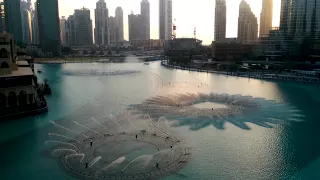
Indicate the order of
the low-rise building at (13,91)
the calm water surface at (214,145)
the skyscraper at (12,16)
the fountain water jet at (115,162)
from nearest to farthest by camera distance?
the fountain water jet at (115,162)
the calm water surface at (214,145)
the low-rise building at (13,91)
the skyscraper at (12,16)

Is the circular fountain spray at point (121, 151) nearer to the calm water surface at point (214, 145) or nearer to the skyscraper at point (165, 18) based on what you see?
the calm water surface at point (214, 145)

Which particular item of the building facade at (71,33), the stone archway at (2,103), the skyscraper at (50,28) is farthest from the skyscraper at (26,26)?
the stone archway at (2,103)

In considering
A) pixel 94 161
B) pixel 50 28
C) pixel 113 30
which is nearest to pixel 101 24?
pixel 113 30

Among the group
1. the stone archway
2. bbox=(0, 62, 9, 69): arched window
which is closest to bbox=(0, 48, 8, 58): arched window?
bbox=(0, 62, 9, 69): arched window

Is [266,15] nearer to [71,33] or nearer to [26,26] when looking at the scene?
[71,33]

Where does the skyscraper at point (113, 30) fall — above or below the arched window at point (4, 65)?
above

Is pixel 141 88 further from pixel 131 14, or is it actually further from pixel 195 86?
pixel 131 14

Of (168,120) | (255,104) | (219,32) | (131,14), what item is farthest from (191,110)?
(131,14)

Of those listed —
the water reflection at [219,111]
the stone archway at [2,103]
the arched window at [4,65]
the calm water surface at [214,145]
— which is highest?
the arched window at [4,65]
